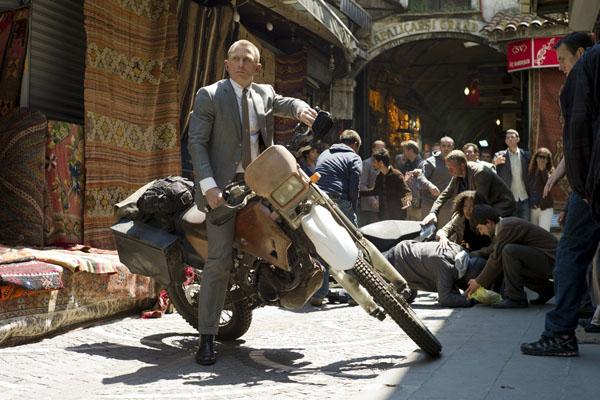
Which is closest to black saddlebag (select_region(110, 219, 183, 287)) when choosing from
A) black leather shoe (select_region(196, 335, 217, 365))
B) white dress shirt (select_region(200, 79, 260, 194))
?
black leather shoe (select_region(196, 335, 217, 365))

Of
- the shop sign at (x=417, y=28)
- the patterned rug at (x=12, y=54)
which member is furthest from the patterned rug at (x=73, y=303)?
the shop sign at (x=417, y=28)

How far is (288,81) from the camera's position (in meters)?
13.5

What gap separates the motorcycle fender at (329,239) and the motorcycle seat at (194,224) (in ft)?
3.11

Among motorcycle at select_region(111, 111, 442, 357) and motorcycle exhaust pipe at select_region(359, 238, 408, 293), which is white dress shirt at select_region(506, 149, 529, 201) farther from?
motorcycle exhaust pipe at select_region(359, 238, 408, 293)

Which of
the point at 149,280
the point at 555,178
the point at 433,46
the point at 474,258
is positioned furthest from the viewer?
the point at 433,46

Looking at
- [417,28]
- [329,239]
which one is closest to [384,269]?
[329,239]

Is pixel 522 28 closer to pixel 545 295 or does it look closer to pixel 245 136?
pixel 545 295

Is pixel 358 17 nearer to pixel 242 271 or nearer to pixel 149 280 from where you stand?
pixel 149 280

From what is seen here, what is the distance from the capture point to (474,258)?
776 centimetres

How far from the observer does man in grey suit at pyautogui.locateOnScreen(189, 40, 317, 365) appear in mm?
4984

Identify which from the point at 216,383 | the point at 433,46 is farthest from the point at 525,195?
the point at 433,46

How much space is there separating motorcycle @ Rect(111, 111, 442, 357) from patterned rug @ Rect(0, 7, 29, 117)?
2.67m

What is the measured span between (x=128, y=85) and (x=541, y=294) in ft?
15.7

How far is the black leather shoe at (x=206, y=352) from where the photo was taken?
16.2ft
